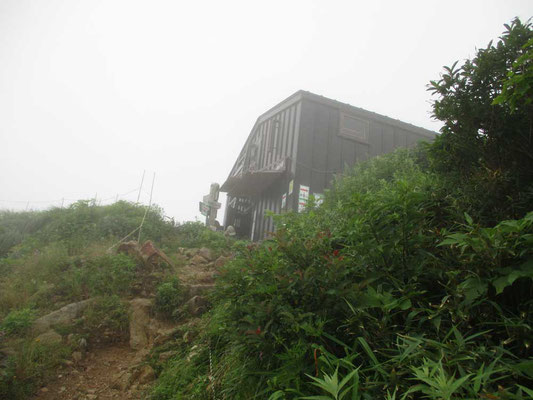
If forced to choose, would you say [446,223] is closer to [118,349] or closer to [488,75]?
[488,75]

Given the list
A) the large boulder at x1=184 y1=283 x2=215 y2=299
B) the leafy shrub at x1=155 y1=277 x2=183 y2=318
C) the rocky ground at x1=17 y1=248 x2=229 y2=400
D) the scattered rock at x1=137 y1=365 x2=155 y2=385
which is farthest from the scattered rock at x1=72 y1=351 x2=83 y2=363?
the large boulder at x1=184 y1=283 x2=215 y2=299

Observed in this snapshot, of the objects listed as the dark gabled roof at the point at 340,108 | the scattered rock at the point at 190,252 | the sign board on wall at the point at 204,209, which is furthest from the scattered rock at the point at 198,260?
the dark gabled roof at the point at 340,108

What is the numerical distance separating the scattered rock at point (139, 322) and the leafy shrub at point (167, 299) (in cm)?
15

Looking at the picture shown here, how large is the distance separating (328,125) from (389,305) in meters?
9.32

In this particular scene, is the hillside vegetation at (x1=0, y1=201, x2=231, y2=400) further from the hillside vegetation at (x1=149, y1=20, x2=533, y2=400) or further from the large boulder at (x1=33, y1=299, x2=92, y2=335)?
the hillside vegetation at (x1=149, y1=20, x2=533, y2=400)

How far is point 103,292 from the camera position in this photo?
4812mm

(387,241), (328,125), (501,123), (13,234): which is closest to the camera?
(387,241)

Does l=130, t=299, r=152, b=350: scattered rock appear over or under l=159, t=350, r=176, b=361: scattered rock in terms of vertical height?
over

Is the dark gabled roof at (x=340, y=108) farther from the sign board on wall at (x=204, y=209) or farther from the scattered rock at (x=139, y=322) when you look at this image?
the scattered rock at (x=139, y=322)

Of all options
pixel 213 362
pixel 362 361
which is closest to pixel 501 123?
pixel 362 361

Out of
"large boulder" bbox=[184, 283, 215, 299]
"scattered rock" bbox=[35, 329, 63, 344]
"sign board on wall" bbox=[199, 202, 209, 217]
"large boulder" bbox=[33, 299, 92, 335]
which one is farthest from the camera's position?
"sign board on wall" bbox=[199, 202, 209, 217]

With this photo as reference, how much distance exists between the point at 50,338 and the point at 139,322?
3.27 feet

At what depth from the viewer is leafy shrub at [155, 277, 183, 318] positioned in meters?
4.52

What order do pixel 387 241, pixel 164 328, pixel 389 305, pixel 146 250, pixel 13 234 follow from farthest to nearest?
pixel 13 234 → pixel 146 250 → pixel 164 328 → pixel 387 241 → pixel 389 305
